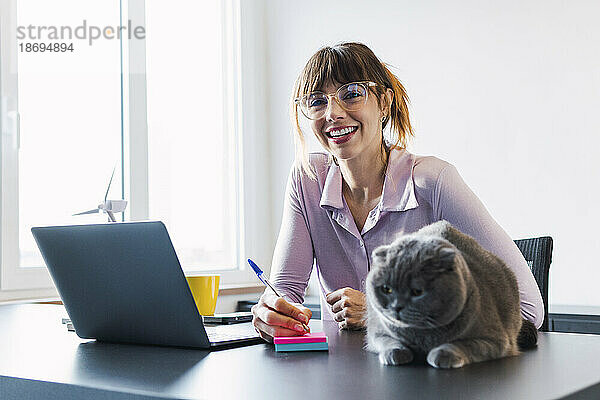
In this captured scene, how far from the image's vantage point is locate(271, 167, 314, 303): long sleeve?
5.21ft

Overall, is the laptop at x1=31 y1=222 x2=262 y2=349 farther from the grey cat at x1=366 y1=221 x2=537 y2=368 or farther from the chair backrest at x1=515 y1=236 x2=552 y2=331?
the chair backrest at x1=515 y1=236 x2=552 y2=331

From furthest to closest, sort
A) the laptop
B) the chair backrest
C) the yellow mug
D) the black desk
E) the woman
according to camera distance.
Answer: the chair backrest → the woman → the yellow mug → the laptop → the black desk

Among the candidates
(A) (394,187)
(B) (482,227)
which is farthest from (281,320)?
(A) (394,187)

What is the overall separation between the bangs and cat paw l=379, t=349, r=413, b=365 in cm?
85

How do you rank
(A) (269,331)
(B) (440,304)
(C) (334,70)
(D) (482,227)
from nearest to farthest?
(B) (440,304) < (A) (269,331) < (D) (482,227) < (C) (334,70)

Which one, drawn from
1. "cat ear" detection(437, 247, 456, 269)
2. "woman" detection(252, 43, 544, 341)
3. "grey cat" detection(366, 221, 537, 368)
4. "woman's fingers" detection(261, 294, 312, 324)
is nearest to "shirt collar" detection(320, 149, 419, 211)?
"woman" detection(252, 43, 544, 341)

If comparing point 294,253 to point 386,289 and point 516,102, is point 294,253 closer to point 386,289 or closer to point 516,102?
point 386,289

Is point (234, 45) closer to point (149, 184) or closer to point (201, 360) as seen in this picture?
point (149, 184)

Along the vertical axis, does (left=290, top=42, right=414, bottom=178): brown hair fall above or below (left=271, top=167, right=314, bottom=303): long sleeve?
above

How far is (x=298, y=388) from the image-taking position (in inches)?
28.7

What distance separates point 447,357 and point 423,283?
91 millimetres

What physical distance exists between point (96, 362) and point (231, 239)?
2814mm

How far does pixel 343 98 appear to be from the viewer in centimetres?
157

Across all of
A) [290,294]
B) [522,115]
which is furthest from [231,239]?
[290,294]
